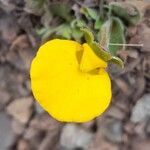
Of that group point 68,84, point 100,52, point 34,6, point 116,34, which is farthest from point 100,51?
point 34,6

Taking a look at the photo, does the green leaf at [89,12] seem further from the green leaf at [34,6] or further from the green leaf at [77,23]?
the green leaf at [34,6]

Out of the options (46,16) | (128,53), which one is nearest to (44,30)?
(46,16)

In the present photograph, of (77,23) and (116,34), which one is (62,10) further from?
(116,34)

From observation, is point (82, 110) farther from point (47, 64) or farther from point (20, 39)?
point (20, 39)

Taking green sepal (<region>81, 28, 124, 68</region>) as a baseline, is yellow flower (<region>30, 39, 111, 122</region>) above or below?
below

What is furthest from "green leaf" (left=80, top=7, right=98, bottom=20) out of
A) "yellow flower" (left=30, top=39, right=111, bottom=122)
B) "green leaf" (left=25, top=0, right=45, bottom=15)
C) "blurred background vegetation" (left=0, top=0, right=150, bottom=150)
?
"yellow flower" (left=30, top=39, right=111, bottom=122)

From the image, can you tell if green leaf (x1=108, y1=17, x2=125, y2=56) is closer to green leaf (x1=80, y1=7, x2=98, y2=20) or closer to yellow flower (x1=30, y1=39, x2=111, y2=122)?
green leaf (x1=80, y1=7, x2=98, y2=20)
